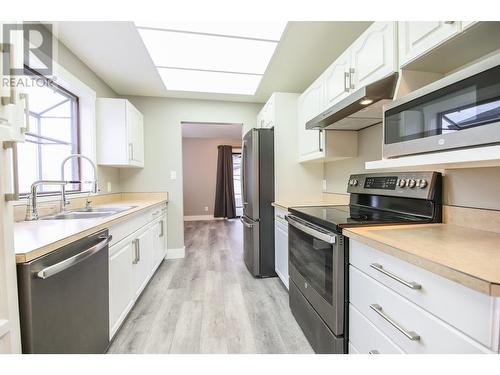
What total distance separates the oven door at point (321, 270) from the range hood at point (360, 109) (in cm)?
77

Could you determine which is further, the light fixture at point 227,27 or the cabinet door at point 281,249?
the cabinet door at point 281,249

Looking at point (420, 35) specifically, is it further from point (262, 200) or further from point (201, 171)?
point (201, 171)

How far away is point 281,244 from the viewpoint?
7.54 feet

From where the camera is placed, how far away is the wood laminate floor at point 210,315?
1.49m

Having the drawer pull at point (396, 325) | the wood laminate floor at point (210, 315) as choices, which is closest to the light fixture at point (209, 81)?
the wood laminate floor at point (210, 315)

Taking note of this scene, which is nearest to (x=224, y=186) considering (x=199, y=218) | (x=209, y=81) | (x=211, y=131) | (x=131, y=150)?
(x=199, y=218)

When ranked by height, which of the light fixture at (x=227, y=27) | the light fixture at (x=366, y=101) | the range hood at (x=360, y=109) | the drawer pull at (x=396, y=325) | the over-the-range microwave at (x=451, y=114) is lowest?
the drawer pull at (x=396, y=325)

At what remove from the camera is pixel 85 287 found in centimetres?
113

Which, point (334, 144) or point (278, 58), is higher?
point (278, 58)

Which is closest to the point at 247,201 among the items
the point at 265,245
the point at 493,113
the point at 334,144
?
the point at 265,245

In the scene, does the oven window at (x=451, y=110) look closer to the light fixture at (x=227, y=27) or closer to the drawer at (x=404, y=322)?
the drawer at (x=404, y=322)

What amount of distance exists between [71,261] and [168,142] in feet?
8.29

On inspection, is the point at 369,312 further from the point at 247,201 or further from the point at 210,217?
the point at 210,217
